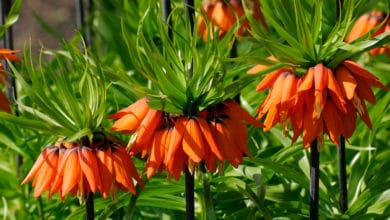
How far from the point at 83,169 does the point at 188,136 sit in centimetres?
22

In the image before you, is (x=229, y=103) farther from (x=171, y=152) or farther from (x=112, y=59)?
(x=112, y=59)

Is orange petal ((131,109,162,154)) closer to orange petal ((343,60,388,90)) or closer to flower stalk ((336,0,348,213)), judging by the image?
orange petal ((343,60,388,90))

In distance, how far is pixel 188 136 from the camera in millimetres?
1938

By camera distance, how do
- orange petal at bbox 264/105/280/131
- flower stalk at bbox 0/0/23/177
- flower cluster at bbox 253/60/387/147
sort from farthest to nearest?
flower stalk at bbox 0/0/23/177
orange petal at bbox 264/105/280/131
flower cluster at bbox 253/60/387/147

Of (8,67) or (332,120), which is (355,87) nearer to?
(332,120)

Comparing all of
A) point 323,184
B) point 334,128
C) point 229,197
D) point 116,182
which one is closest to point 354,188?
point 323,184

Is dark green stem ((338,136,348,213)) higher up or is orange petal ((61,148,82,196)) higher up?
orange petal ((61,148,82,196))

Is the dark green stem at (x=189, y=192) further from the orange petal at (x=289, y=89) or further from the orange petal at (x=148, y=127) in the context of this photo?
the orange petal at (x=289, y=89)

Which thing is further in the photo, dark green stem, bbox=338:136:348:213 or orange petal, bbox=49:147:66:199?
dark green stem, bbox=338:136:348:213

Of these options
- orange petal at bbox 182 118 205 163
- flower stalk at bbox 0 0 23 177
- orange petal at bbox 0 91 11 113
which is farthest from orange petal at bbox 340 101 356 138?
flower stalk at bbox 0 0 23 177

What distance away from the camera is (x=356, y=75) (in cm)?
208

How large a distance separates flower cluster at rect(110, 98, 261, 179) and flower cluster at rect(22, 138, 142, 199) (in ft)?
0.19

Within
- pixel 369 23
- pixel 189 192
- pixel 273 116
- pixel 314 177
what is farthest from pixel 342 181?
pixel 369 23

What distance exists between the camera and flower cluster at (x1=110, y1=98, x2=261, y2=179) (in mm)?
1944
